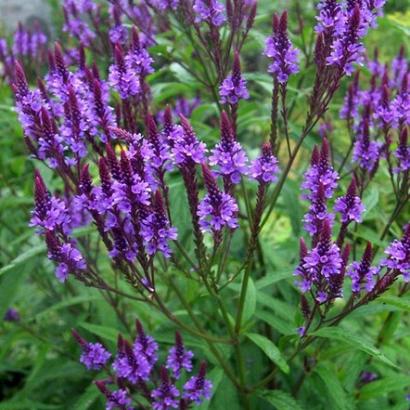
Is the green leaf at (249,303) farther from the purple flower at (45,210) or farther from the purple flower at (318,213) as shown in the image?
the purple flower at (45,210)

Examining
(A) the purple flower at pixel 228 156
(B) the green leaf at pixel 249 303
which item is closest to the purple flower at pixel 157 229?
(A) the purple flower at pixel 228 156

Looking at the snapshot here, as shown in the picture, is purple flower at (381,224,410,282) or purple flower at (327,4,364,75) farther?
purple flower at (327,4,364,75)

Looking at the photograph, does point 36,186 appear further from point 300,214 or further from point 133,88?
point 300,214

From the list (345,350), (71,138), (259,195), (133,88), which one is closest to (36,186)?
(71,138)

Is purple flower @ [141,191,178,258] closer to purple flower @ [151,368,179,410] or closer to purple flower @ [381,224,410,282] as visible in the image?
purple flower @ [151,368,179,410]

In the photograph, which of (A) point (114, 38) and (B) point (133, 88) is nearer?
(B) point (133, 88)

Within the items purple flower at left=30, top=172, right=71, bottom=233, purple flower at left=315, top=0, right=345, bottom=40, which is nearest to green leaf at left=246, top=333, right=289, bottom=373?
purple flower at left=30, top=172, right=71, bottom=233
